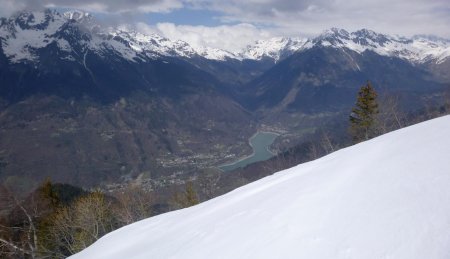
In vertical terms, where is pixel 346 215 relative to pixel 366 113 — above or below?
below

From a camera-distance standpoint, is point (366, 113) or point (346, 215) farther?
point (366, 113)

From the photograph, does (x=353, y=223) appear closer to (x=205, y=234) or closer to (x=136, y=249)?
(x=205, y=234)

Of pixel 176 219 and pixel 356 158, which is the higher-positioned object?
pixel 356 158

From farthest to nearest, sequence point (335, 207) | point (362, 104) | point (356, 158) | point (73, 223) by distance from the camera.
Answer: point (362, 104)
point (73, 223)
point (356, 158)
point (335, 207)

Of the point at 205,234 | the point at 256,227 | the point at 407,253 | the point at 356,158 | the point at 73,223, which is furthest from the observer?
the point at 73,223

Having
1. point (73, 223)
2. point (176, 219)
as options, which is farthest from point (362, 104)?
point (176, 219)
